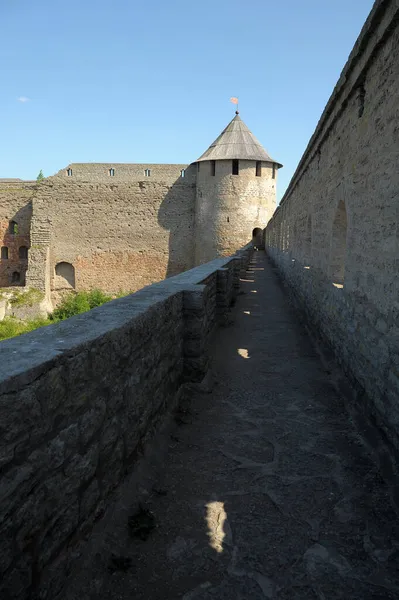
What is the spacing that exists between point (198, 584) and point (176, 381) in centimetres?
207

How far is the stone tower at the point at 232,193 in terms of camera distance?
85.0 feet

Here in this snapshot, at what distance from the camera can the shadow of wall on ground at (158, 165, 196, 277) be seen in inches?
1083

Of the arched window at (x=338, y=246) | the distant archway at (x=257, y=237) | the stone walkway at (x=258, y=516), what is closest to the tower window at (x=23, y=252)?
the distant archway at (x=257, y=237)

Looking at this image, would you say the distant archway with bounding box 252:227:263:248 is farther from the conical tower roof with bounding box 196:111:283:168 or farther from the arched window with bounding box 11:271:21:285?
the arched window with bounding box 11:271:21:285

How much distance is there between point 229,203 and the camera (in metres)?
26.0

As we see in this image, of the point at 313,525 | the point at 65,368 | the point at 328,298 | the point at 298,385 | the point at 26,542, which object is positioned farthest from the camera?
the point at 328,298

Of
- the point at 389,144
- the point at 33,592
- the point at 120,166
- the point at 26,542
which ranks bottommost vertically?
the point at 33,592

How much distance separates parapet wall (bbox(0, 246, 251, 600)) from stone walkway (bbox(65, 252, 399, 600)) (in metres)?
0.23

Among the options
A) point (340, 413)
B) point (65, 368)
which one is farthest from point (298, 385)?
point (65, 368)

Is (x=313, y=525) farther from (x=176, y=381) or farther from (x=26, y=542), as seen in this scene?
(x=176, y=381)

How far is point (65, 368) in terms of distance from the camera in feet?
6.39

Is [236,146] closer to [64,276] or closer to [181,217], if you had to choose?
[181,217]

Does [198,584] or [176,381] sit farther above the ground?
[176,381]

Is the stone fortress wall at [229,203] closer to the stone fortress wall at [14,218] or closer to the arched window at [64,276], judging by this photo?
the arched window at [64,276]
